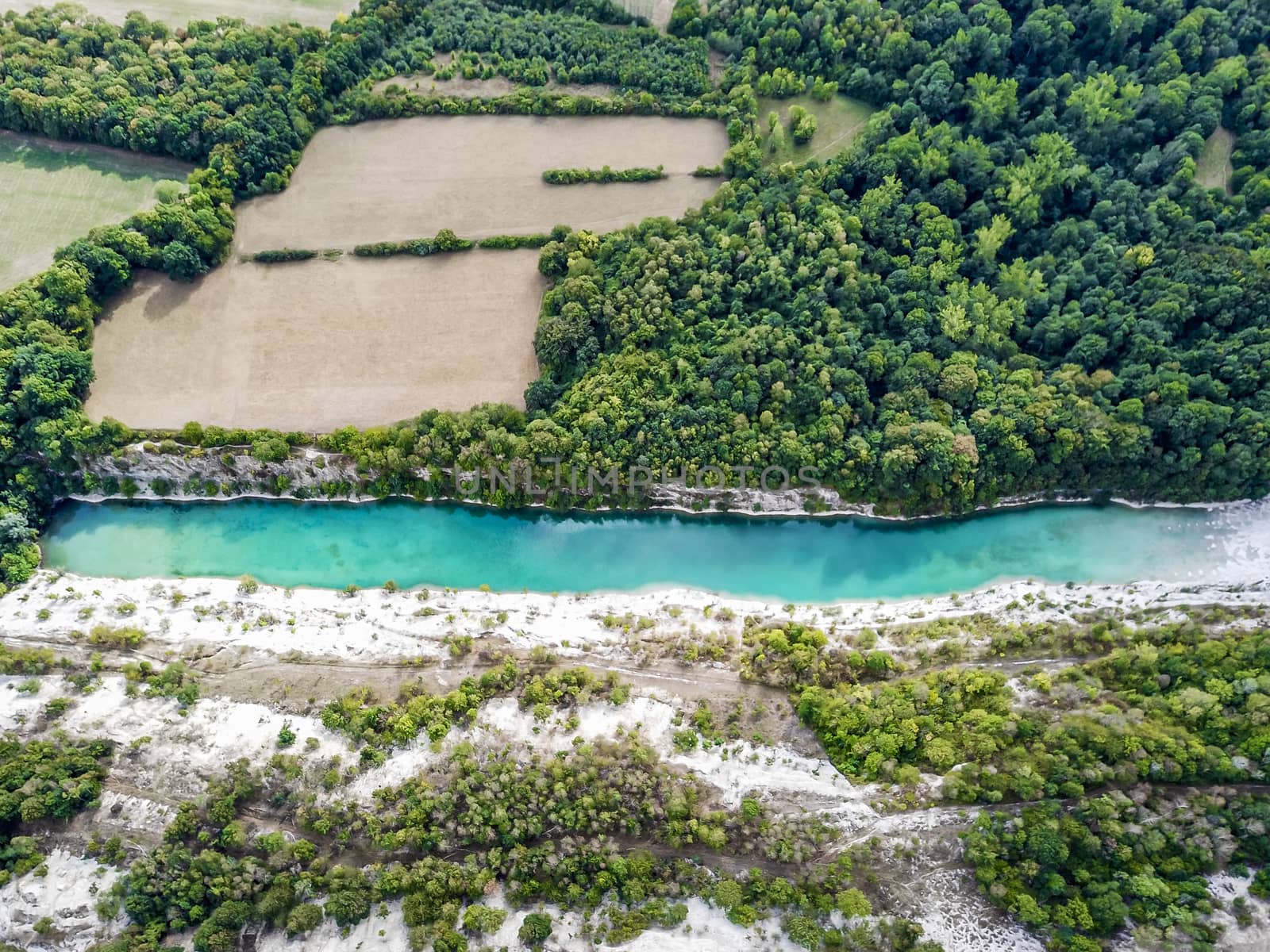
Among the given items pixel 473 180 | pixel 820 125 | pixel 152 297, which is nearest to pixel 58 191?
pixel 152 297

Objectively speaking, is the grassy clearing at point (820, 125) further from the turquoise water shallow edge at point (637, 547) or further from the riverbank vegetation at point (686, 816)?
the riverbank vegetation at point (686, 816)

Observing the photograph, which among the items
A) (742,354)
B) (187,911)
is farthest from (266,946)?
(742,354)

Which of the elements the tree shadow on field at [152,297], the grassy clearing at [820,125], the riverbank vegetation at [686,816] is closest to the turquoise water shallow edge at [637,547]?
the riverbank vegetation at [686,816]

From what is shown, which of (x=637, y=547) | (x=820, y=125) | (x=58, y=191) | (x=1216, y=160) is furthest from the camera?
(x=820, y=125)

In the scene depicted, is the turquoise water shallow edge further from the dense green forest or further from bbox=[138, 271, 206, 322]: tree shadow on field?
bbox=[138, 271, 206, 322]: tree shadow on field

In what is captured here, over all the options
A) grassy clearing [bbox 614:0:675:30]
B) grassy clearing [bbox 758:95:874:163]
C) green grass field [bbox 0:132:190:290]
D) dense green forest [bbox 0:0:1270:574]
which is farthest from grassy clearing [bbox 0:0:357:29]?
grassy clearing [bbox 758:95:874:163]

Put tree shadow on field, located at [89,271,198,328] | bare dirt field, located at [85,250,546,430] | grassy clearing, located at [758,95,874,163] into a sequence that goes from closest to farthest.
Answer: bare dirt field, located at [85,250,546,430], tree shadow on field, located at [89,271,198,328], grassy clearing, located at [758,95,874,163]

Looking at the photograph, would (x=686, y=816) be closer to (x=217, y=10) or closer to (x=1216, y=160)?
(x=1216, y=160)
